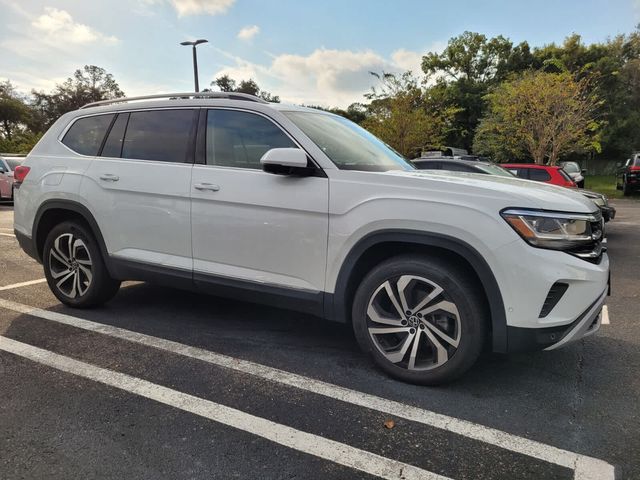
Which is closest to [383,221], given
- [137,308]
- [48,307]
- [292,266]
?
[292,266]

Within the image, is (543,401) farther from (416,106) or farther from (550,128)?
(550,128)

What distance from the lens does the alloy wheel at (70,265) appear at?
14.3 ft

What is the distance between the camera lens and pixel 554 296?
266 centimetres

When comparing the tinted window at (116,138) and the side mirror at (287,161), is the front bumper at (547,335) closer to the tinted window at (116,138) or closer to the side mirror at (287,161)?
the side mirror at (287,161)

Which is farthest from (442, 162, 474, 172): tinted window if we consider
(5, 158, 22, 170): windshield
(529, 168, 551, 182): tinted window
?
(5, 158, 22, 170): windshield

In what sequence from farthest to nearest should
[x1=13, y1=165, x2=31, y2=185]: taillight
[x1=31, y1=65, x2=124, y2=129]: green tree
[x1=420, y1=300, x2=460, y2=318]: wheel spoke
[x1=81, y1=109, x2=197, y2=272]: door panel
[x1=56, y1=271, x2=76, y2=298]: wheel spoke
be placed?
[x1=31, y1=65, x2=124, y2=129]: green tree, [x1=13, y1=165, x2=31, y2=185]: taillight, [x1=56, y1=271, x2=76, y2=298]: wheel spoke, [x1=81, y1=109, x2=197, y2=272]: door panel, [x1=420, y1=300, x2=460, y2=318]: wheel spoke

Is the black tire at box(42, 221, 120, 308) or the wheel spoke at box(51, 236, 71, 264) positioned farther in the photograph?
the wheel spoke at box(51, 236, 71, 264)

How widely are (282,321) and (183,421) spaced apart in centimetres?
172

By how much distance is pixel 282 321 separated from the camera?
4266 mm

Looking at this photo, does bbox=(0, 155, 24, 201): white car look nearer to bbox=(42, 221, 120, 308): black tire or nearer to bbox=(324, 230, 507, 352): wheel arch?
bbox=(42, 221, 120, 308): black tire

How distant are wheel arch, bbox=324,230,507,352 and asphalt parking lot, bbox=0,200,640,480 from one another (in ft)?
1.46

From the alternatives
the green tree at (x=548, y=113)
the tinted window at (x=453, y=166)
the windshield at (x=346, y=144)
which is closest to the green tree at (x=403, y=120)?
the green tree at (x=548, y=113)

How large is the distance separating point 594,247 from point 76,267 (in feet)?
13.7

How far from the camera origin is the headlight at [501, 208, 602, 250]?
8.74 feet
